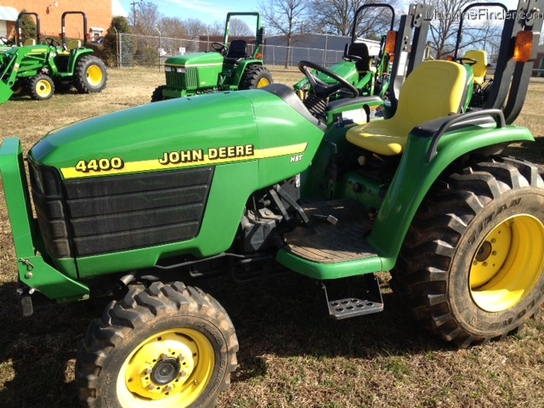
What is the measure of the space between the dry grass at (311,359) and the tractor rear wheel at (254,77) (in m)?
8.01

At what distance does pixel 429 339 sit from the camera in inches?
114

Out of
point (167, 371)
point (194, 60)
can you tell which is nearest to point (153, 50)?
point (194, 60)

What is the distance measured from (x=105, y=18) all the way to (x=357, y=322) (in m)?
39.7

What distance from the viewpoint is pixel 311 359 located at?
108 inches

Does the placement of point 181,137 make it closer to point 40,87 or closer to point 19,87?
point 40,87

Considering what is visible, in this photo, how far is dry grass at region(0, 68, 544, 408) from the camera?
8.10ft

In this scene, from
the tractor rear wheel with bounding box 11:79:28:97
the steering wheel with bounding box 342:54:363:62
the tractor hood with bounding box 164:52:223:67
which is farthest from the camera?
the tractor rear wheel with bounding box 11:79:28:97

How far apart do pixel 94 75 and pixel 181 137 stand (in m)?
12.5

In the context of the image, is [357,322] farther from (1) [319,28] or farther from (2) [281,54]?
(1) [319,28]

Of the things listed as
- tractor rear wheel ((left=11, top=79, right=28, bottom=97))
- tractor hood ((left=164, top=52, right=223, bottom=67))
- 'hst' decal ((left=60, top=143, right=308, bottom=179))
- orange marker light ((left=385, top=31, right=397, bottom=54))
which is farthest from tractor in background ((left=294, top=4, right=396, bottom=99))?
'hst' decal ((left=60, top=143, right=308, bottom=179))

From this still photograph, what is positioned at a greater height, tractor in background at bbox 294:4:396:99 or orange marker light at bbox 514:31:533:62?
orange marker light at bbox 514:31:533:62

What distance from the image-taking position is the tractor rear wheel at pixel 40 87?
1158 centimetres

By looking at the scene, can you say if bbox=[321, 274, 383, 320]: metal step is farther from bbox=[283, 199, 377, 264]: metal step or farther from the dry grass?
the dry grass

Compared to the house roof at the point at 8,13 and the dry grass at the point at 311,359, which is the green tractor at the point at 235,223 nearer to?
the dry grass at the point at 311,359
